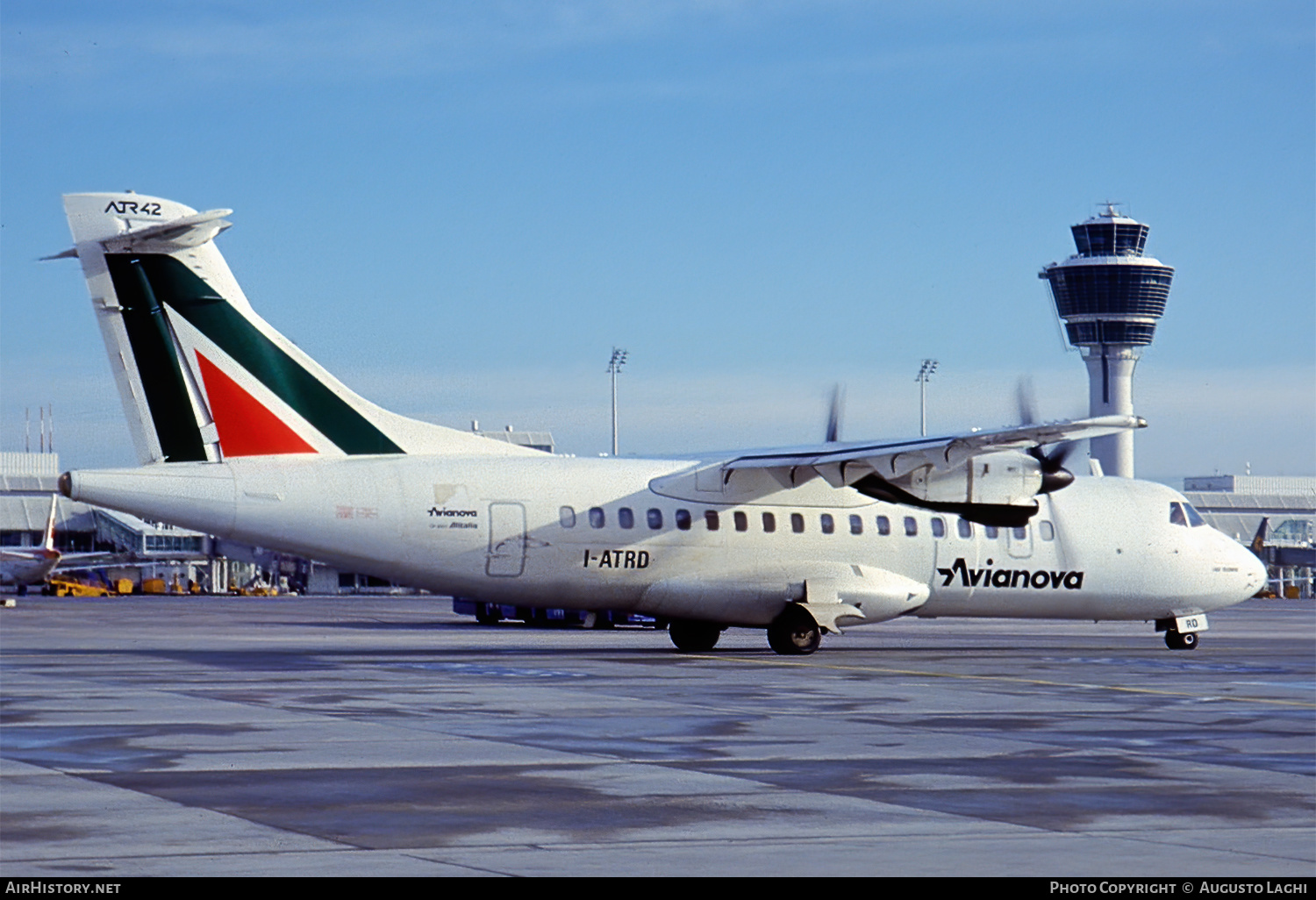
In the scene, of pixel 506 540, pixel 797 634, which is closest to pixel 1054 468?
pixel 797 634

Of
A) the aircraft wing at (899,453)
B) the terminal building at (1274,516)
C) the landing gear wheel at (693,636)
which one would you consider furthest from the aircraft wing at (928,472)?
the terminal building at (1274,516)

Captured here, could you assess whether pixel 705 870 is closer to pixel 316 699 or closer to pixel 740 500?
pixel 316 699

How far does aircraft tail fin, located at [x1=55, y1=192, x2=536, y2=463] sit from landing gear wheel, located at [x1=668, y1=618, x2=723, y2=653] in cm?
801

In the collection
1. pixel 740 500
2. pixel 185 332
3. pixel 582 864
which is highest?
pixel 185 332

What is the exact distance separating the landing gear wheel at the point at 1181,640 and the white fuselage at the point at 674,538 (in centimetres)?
56

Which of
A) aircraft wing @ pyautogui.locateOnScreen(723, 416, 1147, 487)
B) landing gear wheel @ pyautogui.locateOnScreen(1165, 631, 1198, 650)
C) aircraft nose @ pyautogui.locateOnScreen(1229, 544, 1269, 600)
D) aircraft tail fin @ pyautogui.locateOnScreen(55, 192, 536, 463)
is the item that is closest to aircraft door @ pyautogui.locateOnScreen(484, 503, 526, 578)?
aircraft tail fin @ pyautogui.locateOnScreen(55, 192, 536, 463)

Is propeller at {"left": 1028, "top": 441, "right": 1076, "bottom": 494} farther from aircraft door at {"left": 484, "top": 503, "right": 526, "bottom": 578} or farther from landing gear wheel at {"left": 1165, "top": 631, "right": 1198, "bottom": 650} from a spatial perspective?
aircraft door at {"left": 484, "top": 503, "right": 526, "bottom": 578}

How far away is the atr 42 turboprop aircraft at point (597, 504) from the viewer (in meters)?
25.2

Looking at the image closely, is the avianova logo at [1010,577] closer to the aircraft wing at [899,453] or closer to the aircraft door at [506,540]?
the aircraft wing at [899,453]

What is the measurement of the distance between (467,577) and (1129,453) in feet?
386

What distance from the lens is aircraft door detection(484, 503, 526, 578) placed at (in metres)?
27.1
